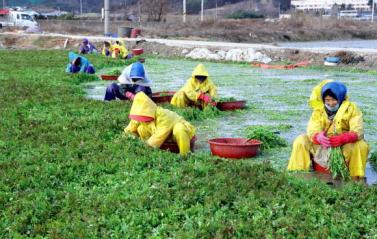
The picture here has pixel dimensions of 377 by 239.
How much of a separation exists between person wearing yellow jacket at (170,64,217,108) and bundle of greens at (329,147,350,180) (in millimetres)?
4632

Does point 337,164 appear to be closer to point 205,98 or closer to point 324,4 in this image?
point 205,98

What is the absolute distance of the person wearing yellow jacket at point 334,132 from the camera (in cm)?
663

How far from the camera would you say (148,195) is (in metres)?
5.72

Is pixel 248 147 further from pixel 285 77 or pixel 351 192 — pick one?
pixel 285 77

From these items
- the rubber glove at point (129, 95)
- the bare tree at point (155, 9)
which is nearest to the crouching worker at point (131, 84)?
the rubber glove at point (129, 95)

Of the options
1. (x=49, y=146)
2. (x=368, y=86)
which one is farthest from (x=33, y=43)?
(x=49, y=146)

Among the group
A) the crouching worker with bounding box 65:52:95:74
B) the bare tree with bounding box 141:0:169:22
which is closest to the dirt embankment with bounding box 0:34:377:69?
the crouching worker with bounding box 65:52:95:74

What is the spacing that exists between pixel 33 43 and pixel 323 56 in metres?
20.4

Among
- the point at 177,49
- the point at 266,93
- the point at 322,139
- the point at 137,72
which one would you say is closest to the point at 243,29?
the point at 177,49

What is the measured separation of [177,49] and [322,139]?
23681 mm

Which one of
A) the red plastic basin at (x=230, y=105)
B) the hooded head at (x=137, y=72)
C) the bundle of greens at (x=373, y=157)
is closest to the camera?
the bundle of greens at (x=373, y=157)

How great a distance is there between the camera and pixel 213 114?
10938mm

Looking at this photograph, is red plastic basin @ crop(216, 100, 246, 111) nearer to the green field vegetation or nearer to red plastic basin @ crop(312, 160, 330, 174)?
the green field vegetation

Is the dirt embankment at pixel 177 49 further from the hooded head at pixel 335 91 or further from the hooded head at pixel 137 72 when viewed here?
the hooded head at pixel 335 91
